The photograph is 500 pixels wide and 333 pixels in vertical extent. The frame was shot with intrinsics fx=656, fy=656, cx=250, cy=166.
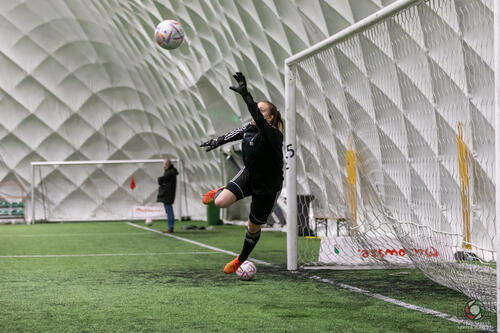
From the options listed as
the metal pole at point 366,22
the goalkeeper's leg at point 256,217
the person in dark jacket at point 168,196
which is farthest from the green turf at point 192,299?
the person in dark jacket at point 168,196

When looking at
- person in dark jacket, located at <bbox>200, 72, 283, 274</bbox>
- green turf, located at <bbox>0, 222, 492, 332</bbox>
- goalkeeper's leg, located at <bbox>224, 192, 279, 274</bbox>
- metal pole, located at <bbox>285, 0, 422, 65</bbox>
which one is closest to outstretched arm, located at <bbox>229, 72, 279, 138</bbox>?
person in dark jacket, located at <bbox>200, 72, 283, 274</bbox>

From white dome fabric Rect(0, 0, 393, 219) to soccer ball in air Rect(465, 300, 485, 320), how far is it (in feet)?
47.7

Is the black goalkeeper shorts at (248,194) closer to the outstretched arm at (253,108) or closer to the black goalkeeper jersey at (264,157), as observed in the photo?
the black goalkeeper jersey at (264,157)

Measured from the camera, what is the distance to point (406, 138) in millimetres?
6656

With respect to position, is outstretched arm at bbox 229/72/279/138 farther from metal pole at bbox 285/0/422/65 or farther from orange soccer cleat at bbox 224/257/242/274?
orange soccer cleat at bbox 224/257/242/274

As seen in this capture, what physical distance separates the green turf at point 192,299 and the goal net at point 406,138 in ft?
1.70

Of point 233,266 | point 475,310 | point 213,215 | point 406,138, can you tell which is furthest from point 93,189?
point 475,310

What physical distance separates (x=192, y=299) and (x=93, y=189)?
25.5 metres

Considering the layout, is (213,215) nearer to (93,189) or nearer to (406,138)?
(93,189)

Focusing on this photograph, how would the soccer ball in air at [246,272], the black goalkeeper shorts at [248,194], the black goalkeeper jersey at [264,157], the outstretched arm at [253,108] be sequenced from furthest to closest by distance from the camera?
the soccer ball in air at [246,272] → the black goalkeeper shorts at [248,194] → the black goalkeeper jersey at [264,157] → the outstretched arm at [253,108]

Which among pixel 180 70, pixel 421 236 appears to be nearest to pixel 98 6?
pixel 180 70

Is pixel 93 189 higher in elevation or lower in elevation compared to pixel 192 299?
higher

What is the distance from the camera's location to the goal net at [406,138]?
540cm

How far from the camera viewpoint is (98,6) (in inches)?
995
